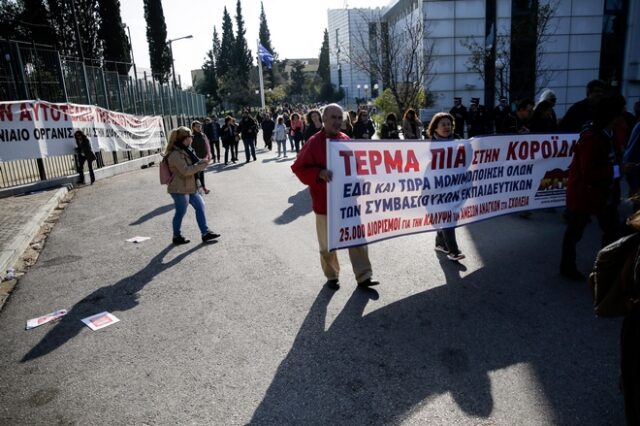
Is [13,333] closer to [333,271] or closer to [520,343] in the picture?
[333,271]

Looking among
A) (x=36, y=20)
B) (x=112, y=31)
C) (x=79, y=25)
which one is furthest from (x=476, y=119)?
(x=112, y=31)

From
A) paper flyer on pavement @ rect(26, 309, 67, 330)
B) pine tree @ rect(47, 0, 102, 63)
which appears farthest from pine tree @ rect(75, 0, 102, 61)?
Result: paper flyer on pavement @ rect(26, 309, 67, 330)

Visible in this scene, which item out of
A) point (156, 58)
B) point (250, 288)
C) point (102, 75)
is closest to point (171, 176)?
point (250, 288)

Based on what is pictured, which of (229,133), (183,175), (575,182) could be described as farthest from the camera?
(229,133)

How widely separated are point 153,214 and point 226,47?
8931 centimetres

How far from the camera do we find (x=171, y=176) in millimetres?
6914

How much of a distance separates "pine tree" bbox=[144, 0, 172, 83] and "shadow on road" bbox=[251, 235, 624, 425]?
59.8 meters

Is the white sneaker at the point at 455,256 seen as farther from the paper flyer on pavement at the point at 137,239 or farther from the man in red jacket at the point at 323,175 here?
the paper flyer on pavement at the point at 137,239

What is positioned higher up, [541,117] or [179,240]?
[541,117]

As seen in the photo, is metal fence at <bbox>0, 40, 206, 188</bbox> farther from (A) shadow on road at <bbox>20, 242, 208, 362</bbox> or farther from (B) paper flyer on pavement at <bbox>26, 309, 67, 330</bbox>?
(B) paper flyer on pavement at <bbox>26, 309, 67, 330</bbox>

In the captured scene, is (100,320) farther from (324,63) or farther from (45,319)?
(324,63)

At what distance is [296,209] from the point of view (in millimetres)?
9414

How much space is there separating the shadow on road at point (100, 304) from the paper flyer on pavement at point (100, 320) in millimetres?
66

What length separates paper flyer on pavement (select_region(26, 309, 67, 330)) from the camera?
458cm
